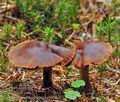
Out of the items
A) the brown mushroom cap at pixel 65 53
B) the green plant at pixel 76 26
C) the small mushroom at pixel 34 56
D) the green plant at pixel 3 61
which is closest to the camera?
the small mushroom at pixel 34 56

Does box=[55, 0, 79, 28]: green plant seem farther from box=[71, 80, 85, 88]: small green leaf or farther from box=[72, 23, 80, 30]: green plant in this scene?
box=[71, 80, 85, 88]: small green leaf

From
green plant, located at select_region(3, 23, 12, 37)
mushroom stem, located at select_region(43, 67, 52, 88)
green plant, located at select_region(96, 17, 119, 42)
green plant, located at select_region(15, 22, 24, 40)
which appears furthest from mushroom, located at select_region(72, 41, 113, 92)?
green plant, located at select_region(3, 23, 12, 37)

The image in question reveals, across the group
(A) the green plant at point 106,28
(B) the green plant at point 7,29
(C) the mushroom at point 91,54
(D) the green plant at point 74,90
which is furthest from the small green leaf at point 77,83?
(B) the green plant at point 7,29

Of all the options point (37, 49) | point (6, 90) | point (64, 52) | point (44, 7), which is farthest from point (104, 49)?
point (44, 7)

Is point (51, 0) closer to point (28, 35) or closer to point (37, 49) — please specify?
point (28, 35)

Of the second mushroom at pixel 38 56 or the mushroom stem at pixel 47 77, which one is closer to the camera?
the second mushroom at pixel 38 56

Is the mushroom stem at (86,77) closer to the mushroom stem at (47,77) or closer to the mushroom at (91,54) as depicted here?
the mushroom at (91,54)
